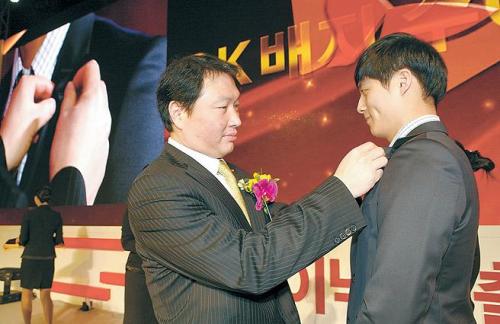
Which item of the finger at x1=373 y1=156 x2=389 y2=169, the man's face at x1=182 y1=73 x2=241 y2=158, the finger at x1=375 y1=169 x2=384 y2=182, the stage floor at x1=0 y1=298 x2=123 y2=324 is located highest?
the man's face at x1=182 y1=73 x2=241 y2=158

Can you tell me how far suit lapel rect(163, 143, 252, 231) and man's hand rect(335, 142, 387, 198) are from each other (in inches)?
12.1

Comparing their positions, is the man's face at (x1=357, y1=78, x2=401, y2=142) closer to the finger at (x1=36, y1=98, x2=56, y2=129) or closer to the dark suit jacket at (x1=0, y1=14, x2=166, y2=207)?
the dark suit jacket at (x1=0, y1=14, x2=166, y2=207)

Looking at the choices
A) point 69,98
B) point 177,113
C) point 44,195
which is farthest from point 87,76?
point 177,113

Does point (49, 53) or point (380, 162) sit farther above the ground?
point (49, 53)

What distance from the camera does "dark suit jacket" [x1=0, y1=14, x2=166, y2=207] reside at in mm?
4730

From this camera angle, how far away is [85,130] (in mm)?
5316

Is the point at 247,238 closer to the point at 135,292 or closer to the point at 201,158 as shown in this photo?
the point at 201,158

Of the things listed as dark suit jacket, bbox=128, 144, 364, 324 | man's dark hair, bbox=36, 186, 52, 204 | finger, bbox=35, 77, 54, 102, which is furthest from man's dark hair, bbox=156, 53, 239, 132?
finger, bbox=35, 77, 54, 102

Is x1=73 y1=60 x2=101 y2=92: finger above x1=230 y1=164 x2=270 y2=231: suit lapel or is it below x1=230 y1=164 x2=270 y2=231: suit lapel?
above

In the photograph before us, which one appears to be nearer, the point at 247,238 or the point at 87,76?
the point at 247,238

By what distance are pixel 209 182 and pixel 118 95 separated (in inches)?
172

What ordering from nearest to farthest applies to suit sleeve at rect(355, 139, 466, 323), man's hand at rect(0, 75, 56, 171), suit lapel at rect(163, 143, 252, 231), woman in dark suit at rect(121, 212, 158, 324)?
suit sleeve at rect(355, 139, 466, 323) → suit lapel at rect(163, 143, 252, 231) → woman in dark suit at rect(121, 212, 158, 324) → man's hand at rect(0, 75, 56, 171)

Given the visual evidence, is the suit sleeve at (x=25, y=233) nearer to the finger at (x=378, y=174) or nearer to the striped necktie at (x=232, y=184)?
the striped necktie at (x=232, y=184)

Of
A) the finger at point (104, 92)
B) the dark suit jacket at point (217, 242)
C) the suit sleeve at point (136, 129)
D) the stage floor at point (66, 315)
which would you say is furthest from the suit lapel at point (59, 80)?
the dark suit jacket at point (217, 242)
